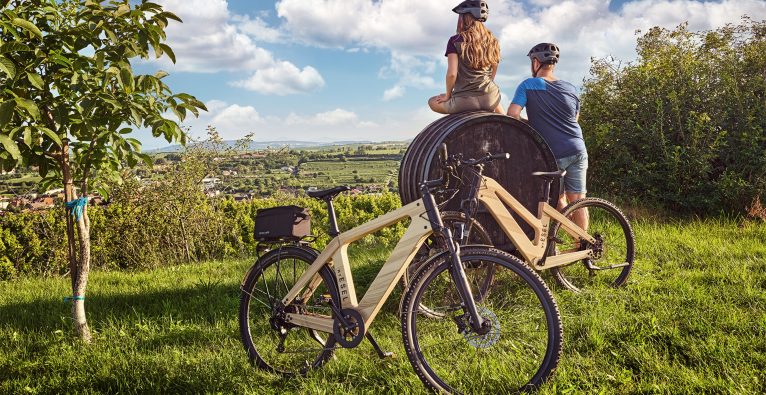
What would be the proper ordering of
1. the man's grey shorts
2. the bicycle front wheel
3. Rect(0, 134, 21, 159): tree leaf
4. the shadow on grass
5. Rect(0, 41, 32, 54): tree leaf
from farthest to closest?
the man's grey shorts → the shadow on grass → Rect(0, 41, 32, 54): tree leaf → Rect(0, 134, 21, 159): tree leaf → the bicycle front wheel

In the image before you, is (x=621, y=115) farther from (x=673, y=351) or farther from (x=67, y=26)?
(x=67, y=26)

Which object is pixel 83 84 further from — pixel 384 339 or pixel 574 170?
pixel 574 170

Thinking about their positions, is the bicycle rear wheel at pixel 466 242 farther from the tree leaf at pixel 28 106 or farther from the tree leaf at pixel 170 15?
the tree leaf at pixel 28 106

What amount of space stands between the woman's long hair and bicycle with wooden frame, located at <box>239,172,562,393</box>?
7.00 ft

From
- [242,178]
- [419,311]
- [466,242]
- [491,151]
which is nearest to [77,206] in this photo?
[419,311]

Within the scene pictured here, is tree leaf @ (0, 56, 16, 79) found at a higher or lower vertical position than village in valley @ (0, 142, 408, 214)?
higher

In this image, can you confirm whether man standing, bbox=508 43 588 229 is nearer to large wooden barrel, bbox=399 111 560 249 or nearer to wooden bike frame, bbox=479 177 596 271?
large wooden barrel, bbox=399 111 560 249

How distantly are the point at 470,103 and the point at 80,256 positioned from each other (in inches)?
145

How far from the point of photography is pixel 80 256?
5.14 metres

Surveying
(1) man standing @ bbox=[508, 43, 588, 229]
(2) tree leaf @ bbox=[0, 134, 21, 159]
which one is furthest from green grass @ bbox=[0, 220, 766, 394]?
(2) tree leaf @ bbox=[0, 134, 21, 159]

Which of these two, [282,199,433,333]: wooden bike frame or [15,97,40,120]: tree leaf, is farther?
[15,97,40,120]: tree leaf

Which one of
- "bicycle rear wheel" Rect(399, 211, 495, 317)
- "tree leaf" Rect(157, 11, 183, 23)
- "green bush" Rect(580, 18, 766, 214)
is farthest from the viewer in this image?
"green bush" Rect(580, 18, 766, 214)

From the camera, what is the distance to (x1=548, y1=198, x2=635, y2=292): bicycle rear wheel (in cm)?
576

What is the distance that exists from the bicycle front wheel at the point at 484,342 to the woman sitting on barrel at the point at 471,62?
6.82 ft
